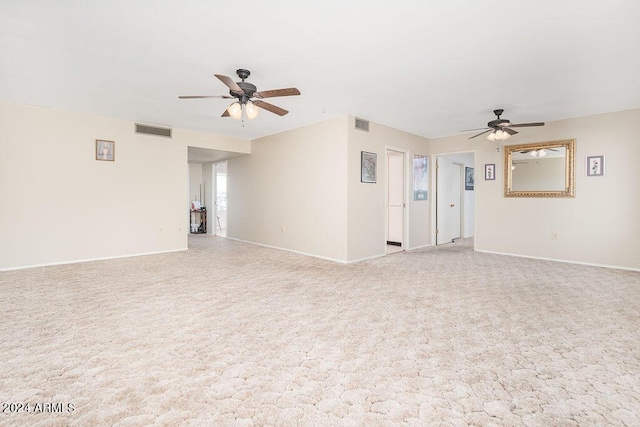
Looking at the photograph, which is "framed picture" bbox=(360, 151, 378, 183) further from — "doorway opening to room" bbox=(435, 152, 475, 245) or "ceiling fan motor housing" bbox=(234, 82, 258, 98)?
"ceiling fan motor housing" bbox=(234, 82, 258, 98)

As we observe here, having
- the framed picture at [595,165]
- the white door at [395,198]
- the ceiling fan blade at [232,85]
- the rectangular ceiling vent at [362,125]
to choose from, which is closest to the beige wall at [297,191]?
the rectangular ceiling vent at [362,125]

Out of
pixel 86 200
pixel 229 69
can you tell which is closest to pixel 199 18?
pixel 229 69

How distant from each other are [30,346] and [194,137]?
5238mm

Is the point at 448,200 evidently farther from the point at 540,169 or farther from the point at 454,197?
the point at 540,169

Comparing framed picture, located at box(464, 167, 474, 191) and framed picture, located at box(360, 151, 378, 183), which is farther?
framed picture, located at box(464, 167, 474, 191)

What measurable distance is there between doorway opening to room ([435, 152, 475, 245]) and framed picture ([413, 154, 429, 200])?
0.36 meters

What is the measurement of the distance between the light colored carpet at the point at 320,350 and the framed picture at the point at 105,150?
7.47 ft

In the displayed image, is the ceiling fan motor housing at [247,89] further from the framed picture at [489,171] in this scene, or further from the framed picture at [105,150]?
the framed picture at [489,171]

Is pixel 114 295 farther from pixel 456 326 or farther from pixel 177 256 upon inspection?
pixel 456 326

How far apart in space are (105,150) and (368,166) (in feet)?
15.6

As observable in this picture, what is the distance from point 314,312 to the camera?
3.06 metres

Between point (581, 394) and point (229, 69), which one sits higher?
point (229, 69)

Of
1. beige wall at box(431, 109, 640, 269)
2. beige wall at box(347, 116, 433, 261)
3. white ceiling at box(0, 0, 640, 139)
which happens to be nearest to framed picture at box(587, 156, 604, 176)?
beige wall at box(431, 109, 640, 269)

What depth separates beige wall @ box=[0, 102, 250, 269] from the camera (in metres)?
4.80
